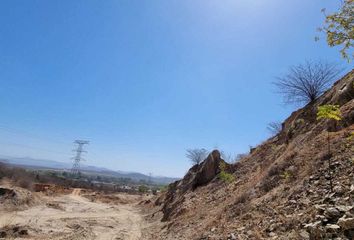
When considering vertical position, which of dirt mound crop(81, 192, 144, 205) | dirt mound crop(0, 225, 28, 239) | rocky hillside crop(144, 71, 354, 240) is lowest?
dirt mound crop(0, 225, 28, 239)

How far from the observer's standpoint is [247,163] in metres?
24.1

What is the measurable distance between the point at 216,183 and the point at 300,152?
38.5ft

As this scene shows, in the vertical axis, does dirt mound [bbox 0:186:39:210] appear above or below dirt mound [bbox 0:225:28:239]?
above

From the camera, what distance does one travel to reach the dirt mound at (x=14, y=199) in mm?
28622

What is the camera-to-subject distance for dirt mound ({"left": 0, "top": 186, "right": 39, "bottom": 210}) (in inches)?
1127

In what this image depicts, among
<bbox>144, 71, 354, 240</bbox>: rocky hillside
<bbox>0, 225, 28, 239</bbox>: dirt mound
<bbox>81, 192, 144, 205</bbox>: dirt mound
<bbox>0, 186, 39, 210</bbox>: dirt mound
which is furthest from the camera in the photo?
<bbox>81, 192, 144, 205</bbox>: dirt mound

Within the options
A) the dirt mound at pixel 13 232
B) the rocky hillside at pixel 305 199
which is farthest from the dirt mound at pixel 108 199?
the rocky hillside at pixel 305 199

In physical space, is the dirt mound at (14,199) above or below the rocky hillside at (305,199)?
below

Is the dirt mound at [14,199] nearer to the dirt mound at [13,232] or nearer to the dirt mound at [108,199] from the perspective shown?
the dirt mound at [13,232]

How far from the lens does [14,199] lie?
29938 millimetres

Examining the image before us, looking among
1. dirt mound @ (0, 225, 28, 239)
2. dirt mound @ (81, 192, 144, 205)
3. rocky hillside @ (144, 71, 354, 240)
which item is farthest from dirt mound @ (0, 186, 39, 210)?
dirt mound @ (81, 192, 144, 205)

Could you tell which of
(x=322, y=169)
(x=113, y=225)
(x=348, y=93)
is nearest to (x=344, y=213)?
(x=322, y=169)

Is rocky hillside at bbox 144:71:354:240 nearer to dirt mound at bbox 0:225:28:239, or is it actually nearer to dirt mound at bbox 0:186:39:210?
dirt mound at bbox 0:225:28:239

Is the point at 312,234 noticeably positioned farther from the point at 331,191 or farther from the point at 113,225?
the point at 113,225
